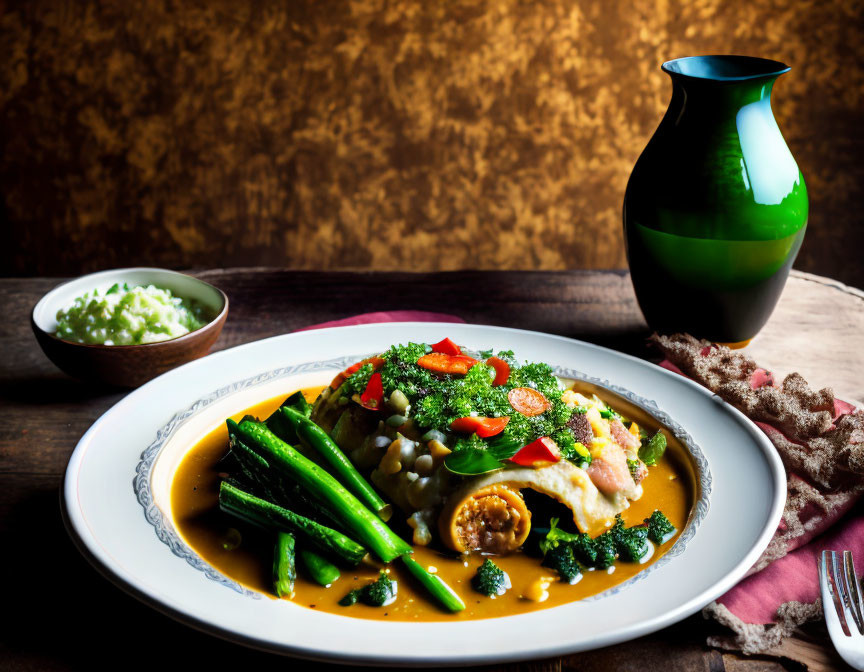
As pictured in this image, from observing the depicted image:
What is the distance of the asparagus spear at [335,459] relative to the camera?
99.4 inches

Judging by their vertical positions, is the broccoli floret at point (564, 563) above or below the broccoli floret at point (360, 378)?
below

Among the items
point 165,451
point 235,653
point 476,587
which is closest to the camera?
point 235,653

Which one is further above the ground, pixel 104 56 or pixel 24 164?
pixel 104 56

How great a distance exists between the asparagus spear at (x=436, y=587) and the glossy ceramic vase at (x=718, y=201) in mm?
1904

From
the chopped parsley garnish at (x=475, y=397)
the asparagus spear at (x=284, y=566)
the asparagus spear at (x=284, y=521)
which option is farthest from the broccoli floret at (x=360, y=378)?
the asparagus spear at (x=284, y=566)

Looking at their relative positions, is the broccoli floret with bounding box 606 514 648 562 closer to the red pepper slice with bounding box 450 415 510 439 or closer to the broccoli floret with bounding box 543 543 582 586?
the broccoli floret with bounding box 543 543 582 586

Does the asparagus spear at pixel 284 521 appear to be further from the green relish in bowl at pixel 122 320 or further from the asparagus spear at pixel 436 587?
the green relish in bowl at pixel 122 320

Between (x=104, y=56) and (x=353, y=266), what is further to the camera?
(x=353, y=266)

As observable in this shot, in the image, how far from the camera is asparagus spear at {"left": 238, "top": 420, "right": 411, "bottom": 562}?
2.31 m

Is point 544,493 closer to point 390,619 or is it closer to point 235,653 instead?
point 390,619

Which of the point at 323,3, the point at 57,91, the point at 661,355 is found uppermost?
the point at 323,3

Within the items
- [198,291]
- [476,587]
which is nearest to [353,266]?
[198,291]

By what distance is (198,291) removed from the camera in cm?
374

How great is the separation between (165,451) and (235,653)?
1.03 m
